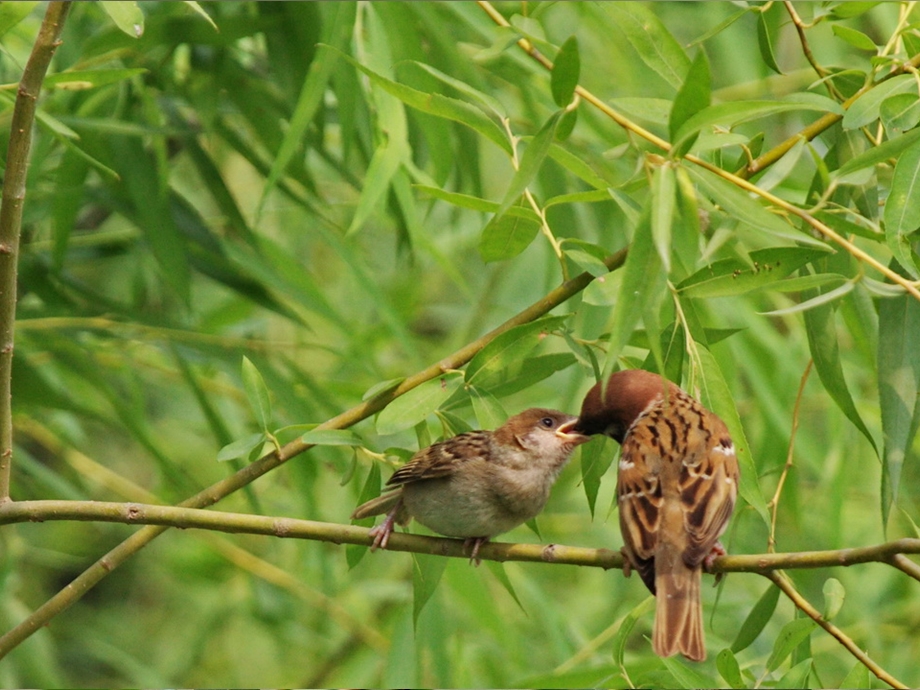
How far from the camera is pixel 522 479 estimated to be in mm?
3178

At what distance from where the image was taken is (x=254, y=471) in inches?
111

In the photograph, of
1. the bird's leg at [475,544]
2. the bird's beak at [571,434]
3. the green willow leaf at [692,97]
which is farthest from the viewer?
the bird's beak at [571,434]

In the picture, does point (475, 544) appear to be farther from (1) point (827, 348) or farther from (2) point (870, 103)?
(2) point (870, 103)

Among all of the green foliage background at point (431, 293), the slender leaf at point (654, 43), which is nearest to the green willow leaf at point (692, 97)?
the green foliage background at point (431, 293)

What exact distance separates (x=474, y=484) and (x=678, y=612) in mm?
676

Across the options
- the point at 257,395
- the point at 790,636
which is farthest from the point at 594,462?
the point at 257,395

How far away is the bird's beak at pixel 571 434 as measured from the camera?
3245mm

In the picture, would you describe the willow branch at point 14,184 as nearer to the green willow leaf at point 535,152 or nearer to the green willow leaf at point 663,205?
the green willow leaf at point 535,152

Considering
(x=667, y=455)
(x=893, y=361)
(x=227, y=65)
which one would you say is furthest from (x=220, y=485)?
(x=227, y=65)

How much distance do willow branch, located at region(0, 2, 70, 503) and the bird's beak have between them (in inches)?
56.8

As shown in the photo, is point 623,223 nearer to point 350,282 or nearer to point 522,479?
point 522,479

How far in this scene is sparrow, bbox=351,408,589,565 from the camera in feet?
10.1

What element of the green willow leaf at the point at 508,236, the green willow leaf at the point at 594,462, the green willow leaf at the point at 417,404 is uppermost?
the green willow leaf at the point at 508,236

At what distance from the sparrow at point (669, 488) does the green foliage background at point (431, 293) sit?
0.09 m
